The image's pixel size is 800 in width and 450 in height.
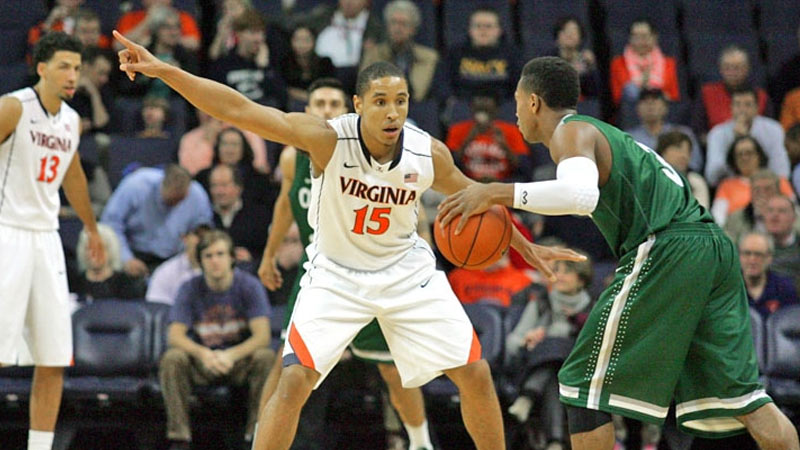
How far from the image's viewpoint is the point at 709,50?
35.7ft

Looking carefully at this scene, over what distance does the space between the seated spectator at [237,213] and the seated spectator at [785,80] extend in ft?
16.6

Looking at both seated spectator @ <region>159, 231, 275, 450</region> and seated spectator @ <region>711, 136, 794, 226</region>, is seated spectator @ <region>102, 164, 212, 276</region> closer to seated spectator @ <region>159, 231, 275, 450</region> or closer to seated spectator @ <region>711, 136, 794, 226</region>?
seated spectator @ <region>159, 231, 275, 450</region>

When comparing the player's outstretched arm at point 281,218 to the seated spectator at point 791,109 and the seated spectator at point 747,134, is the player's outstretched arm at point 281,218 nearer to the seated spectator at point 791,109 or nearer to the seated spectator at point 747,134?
the seated spectator at point 747,134

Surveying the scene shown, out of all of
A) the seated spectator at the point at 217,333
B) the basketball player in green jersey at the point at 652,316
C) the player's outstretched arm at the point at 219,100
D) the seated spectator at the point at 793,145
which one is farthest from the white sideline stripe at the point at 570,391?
the seated spectator at the point at 793,145

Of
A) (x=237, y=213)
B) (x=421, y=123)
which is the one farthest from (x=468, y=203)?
(x=421, y=123)

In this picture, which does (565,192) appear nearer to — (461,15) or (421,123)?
(421,123)

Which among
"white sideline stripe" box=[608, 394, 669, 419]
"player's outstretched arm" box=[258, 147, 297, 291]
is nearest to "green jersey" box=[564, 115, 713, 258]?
"white sideline stripe" box=[608, 394, 669, 419]

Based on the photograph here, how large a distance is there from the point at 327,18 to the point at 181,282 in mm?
3568

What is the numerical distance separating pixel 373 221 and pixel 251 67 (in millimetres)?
5122

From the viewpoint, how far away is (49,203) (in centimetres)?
617

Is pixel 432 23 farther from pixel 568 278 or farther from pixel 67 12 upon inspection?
pixel 568 278

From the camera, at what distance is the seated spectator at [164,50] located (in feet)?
32.5

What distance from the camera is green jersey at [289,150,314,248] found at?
6.27 m

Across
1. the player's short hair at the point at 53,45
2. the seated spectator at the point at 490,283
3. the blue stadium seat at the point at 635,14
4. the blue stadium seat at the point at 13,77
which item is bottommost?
the seated spectator at the point at 490,283
